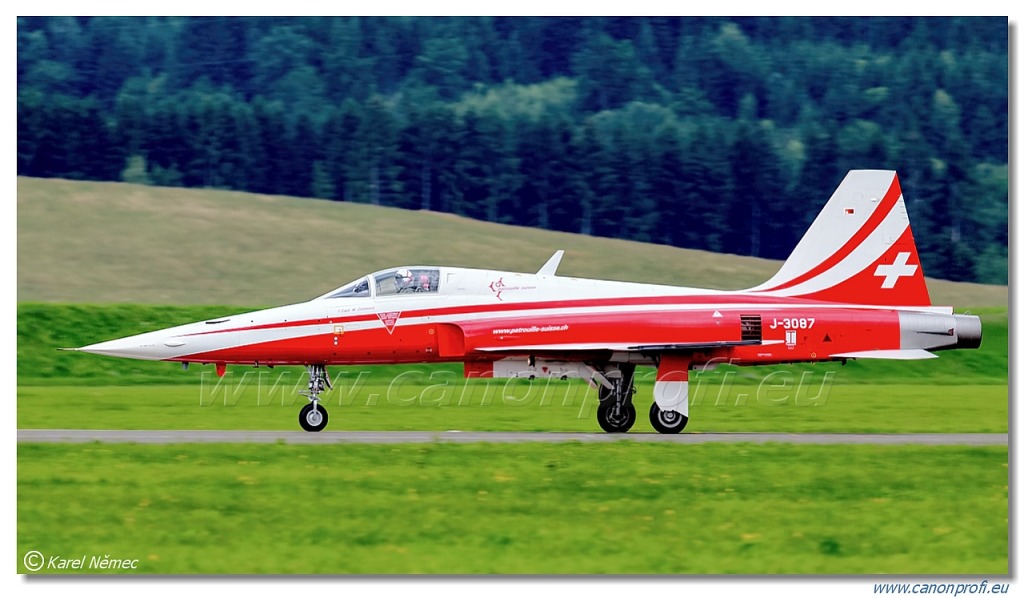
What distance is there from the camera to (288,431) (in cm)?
2205

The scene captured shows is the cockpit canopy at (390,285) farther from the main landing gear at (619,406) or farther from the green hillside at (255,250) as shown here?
the green hillside at (255,250)

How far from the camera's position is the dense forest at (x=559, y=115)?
2557 inches

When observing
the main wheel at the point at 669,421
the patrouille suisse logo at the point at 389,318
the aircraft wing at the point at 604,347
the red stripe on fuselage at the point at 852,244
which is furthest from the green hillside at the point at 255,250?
the red stripe on fuselage at the point at 852,244

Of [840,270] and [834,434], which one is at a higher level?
[840,270]

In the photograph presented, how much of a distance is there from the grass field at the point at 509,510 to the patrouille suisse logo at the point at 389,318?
3608 mm

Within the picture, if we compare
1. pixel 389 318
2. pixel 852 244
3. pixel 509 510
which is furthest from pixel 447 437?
pixel 852 244

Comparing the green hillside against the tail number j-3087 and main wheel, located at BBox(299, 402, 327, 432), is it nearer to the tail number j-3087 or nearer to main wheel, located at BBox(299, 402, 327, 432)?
main wheel, located at BBox(299, 402, 327, 432)

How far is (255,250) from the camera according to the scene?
53.2 meters

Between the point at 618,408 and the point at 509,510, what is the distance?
8301 millimetres

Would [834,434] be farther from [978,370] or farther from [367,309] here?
[978,370]

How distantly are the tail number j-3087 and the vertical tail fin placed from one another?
0.75 metres

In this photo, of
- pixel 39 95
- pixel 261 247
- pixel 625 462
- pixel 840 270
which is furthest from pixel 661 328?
pixel 39 95

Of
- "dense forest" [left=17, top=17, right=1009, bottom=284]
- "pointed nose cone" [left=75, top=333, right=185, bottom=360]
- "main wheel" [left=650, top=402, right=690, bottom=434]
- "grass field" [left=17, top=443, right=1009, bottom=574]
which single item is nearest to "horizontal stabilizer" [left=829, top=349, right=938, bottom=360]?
"main wheel" [left=650, top=402, right=690, bottom=434]
